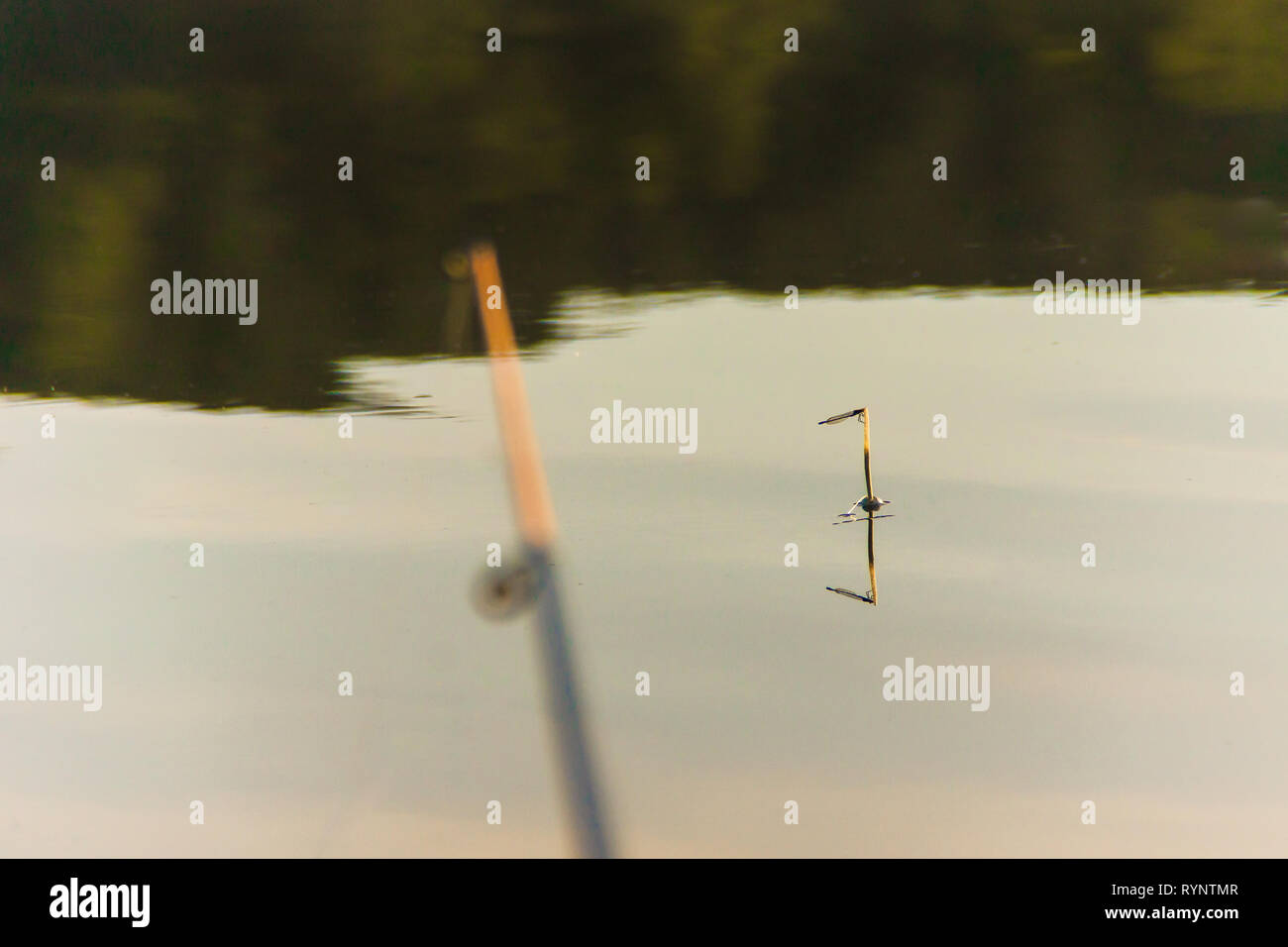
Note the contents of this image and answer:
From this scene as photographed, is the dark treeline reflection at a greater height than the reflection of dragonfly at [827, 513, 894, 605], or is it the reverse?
the dark treeline reflection

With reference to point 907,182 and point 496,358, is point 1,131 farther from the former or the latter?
point 907,182

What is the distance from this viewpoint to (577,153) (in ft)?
10.5

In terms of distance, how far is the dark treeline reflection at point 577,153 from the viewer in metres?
3.06

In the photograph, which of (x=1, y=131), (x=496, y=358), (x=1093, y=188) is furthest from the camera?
(x=1, y=131)

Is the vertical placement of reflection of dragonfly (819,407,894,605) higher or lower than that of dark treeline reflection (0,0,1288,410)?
lower

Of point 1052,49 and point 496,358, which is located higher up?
point 1052,49

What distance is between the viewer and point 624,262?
3057 millimetres

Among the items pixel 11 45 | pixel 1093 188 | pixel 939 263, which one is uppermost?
pixel 11 45

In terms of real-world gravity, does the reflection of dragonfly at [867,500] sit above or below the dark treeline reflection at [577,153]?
below

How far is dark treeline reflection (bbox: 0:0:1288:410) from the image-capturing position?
3.06 metres

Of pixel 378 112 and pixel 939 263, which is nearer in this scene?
pixel 939 263

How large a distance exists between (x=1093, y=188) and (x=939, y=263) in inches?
21.0

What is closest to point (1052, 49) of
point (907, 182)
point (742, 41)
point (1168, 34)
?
point (1168, 34)

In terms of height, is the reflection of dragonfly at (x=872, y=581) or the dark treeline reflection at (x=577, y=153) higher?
the dark treeline reflection at (x=577, y=153)
